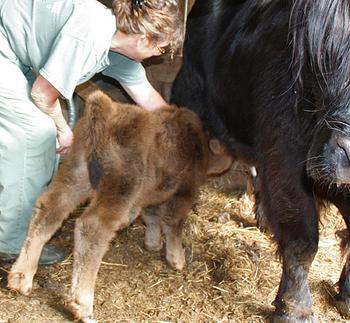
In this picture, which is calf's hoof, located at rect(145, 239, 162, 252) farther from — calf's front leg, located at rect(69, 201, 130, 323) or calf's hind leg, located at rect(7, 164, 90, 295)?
calf's front leg, located at rect(69, 201, 130, 323)

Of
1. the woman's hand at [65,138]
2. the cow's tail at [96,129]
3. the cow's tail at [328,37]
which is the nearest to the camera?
the cow's tail at [328,37]

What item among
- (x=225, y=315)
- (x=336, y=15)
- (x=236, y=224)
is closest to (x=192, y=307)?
(x=225, y=315)

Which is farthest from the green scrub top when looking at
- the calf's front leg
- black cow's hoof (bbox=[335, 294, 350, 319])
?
black cow's hoof (bbox=[335, 294, 350, 319])

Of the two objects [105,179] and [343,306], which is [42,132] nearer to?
[105,179]

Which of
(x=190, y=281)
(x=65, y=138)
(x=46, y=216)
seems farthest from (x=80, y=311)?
(x=65, y=138)

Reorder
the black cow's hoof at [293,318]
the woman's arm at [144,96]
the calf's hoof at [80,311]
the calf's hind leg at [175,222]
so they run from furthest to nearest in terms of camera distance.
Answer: the woman's arm at [144,96]
the calf's hind leg at [175,222]
the black cow's hoof at [293,318]
the calf's hoof at [80,311]

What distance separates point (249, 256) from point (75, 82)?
1.82 meters

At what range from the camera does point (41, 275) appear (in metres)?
4.17

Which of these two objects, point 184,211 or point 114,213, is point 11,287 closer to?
point 114,213

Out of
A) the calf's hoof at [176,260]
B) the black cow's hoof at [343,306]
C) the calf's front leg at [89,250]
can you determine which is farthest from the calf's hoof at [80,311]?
the black cow's hoof at [343,306]

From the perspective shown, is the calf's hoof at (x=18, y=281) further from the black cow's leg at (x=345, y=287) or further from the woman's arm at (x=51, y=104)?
the black cow's leg at (x=345, y=287)

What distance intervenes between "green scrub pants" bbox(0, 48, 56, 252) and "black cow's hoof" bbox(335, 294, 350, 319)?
1941 mm

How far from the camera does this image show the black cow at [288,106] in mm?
3152

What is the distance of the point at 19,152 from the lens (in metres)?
3.90
